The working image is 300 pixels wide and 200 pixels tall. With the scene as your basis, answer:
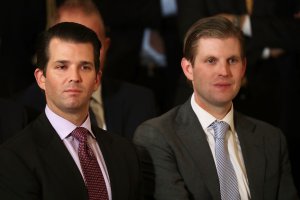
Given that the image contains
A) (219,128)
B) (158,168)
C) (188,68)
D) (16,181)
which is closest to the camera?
(16,181)

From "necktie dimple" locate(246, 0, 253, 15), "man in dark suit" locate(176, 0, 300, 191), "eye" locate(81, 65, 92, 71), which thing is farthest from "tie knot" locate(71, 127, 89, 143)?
"necktie dimple" locate(246, 0, 253, 15)

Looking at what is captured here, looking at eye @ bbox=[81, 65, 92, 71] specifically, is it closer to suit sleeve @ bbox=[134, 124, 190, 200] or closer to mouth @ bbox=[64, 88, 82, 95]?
mouth @ bbox=[64, 88, 82, 95]

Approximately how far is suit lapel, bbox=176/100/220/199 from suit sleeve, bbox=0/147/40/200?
31.2 inches

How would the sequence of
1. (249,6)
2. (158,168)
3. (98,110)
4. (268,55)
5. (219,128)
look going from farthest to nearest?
(268,55) → (249,6) → (98,110) → (219,128) → (158,168)

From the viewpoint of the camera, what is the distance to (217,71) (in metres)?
3.08

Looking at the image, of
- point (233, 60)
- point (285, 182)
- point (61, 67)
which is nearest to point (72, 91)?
point (61, 67)

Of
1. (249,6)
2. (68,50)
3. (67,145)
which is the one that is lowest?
(67,145)

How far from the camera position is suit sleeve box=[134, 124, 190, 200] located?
2939 mm

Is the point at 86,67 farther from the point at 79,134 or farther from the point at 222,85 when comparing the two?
the point at 222,85

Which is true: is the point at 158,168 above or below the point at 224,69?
below

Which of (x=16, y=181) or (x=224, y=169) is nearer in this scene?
(x=16, y=181)

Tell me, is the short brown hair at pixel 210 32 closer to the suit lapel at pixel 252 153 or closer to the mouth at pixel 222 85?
the mouth at pixel 222 85

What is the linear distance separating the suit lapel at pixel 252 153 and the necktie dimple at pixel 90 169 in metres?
0.73

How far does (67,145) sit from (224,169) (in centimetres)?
73
